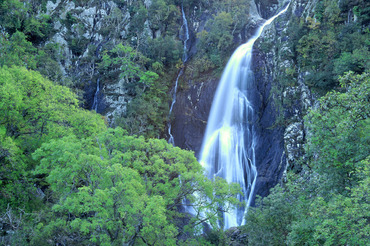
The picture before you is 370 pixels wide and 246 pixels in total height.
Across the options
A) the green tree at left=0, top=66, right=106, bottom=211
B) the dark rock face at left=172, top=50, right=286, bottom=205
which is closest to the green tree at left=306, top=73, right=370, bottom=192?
the dark rock face at left=172, top=50, right=286, bottom=205

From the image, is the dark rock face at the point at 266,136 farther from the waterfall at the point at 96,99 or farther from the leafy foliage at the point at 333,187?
the waterfall at the point at 96,99

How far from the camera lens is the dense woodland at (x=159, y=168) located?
9430 millimetres

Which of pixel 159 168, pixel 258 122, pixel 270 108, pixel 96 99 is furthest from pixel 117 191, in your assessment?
pixel 96 99

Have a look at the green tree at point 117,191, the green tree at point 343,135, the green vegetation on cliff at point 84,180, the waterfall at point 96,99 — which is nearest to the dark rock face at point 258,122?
the green vegetation on cliff at point 84,180

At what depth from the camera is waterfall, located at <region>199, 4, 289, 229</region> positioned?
20.8 meters

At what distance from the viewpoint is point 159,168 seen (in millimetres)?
12875

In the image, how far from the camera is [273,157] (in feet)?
66.4

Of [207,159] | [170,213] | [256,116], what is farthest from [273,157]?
[170,213]

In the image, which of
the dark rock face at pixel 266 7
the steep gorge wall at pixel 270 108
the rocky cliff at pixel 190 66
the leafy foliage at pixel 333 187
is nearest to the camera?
the leafy foliage at pixel 333 187

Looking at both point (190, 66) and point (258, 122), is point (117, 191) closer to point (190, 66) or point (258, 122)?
point (258, 122)

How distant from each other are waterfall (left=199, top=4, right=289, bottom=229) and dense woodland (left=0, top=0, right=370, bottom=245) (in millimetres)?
2411

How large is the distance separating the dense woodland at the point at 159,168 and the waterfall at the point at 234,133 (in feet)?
7.91

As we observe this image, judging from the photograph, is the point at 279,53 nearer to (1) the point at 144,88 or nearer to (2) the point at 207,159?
(2) the point at 207,159

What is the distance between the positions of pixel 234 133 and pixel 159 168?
1140cm
